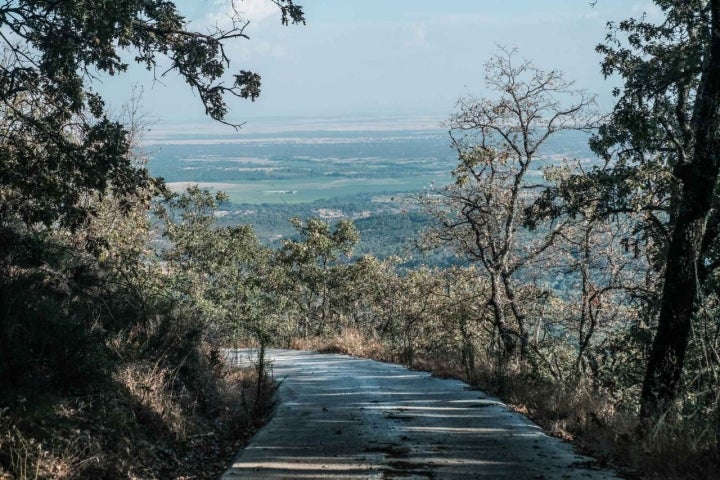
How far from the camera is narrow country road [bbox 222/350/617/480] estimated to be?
513cm

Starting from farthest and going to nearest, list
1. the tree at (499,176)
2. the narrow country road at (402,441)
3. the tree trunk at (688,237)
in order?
the tree at (499,176) → the tree trunk at (688,237) → the narrow country road at (402,441)

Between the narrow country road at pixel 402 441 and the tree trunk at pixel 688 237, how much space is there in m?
1.69

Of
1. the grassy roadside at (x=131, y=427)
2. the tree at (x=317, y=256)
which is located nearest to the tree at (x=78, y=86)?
the grassy roadside at (x=131, y=427)

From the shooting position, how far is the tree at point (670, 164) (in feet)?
22.5

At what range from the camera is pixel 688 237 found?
6.89 m

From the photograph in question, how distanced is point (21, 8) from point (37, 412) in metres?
4.90

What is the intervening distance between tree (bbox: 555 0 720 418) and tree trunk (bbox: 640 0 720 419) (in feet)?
0.04

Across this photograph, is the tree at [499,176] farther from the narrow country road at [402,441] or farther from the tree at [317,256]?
the tree at [317,256]

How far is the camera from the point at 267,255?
132 feet

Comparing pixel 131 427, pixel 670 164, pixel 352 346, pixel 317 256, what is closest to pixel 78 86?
pixel 131 427

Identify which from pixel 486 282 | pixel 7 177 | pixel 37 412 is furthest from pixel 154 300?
pixel 486 282

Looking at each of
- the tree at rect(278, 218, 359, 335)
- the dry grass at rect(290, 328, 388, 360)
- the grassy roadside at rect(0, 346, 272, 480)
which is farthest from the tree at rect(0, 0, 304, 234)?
the tree at rect(278, 218, 359, 335)

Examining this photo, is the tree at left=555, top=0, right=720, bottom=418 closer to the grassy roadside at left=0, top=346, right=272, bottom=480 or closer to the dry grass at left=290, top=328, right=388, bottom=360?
the grassy roadside at left=0, top=346, right=272, bottom=480

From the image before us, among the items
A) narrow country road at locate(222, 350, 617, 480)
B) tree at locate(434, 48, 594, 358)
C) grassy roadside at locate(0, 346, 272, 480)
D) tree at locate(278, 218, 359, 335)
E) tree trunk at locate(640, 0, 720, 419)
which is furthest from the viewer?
tree at locate(278, 218, 359, 335)
